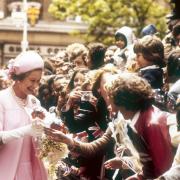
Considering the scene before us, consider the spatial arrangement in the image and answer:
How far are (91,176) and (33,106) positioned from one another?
4.80 ft

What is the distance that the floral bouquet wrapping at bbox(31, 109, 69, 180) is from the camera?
22.3 feet

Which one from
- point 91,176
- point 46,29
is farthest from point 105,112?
point 46,29

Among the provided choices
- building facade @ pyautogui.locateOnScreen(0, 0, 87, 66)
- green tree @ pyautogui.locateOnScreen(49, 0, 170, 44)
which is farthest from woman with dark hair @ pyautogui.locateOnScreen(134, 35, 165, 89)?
building facade @ pyautogui.locateOnScreen(0, 0, 87, 66)

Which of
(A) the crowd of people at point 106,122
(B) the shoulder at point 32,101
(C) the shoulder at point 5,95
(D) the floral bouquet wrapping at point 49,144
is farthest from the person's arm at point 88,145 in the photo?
(C) the shoulder at point 5,95

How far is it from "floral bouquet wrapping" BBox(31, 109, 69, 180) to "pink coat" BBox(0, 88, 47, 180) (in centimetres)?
8

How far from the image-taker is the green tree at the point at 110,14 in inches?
1294

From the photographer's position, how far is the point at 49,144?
7.02 m

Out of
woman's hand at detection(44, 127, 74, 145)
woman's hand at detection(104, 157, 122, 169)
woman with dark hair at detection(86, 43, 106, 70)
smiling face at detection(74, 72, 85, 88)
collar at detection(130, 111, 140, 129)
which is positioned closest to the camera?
collar at detection(130, 111, 140, 129)

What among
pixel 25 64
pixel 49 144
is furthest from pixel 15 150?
pixel 25 64

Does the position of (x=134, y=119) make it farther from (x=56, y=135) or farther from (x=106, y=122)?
(x=106, y=122)

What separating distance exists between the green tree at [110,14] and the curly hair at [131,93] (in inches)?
1002

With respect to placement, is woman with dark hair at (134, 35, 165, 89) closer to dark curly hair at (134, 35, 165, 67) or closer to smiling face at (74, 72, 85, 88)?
dark curly hair at (134, 35, 165, 67)

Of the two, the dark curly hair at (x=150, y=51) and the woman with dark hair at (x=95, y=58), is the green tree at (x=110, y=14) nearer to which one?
the woman with dark hair at (x=95, y=58)

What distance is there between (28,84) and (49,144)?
2.02ft
